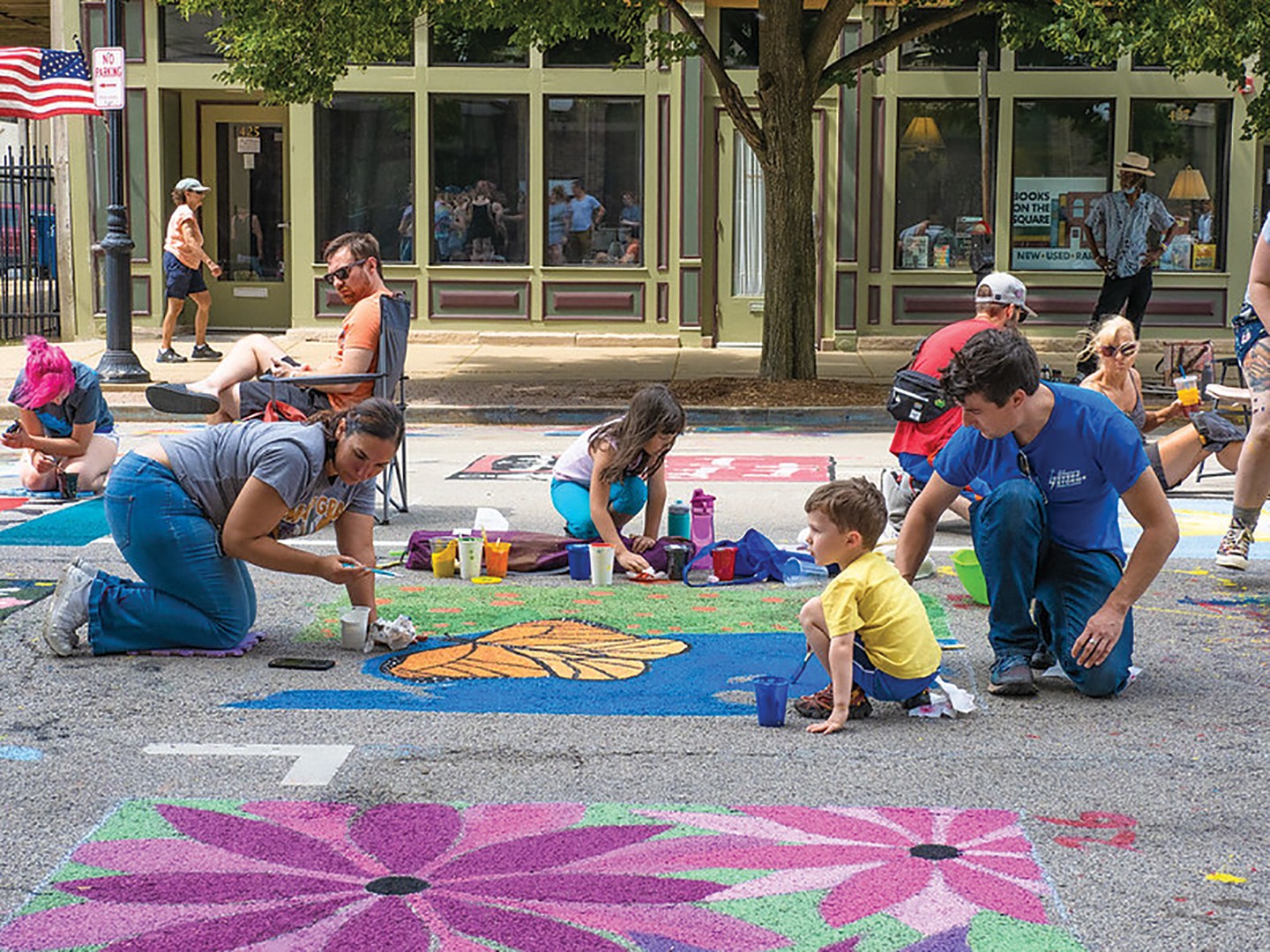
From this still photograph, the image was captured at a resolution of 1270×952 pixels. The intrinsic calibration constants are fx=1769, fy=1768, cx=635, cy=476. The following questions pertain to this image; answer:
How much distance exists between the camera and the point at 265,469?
6.07 meters

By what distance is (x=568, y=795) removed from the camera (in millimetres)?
4941

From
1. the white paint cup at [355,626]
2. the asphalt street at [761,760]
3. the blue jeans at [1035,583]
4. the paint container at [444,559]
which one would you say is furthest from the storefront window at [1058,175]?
the white paint cup at [355,626]

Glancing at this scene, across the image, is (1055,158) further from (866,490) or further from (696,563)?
(866,490)

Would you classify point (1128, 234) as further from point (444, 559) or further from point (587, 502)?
point (444, 559)

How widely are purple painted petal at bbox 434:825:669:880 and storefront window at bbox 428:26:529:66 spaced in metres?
16.0

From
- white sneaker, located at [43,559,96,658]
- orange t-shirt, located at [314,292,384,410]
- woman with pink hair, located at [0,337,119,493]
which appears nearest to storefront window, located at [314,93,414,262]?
woman with pink hair, located at [0,337,119,493]

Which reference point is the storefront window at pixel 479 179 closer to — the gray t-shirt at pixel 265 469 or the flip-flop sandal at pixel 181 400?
the flip-flop sandal at pixel 181 400

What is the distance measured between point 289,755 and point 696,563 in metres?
3.20

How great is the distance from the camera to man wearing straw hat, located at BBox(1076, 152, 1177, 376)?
16.8 m

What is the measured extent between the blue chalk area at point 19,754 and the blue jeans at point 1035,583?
123 inches

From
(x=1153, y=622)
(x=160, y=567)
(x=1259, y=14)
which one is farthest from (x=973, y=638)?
(x=1259, y=14)

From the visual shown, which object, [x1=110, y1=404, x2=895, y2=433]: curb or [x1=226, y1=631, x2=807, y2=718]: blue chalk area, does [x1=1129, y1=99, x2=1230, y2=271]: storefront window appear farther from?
[x1=226, y1=631, x2=807, y2=718]: blue chalk area

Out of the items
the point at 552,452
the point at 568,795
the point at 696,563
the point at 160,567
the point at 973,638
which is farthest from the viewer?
the point at 552,452

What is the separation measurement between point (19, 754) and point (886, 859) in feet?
8.59
